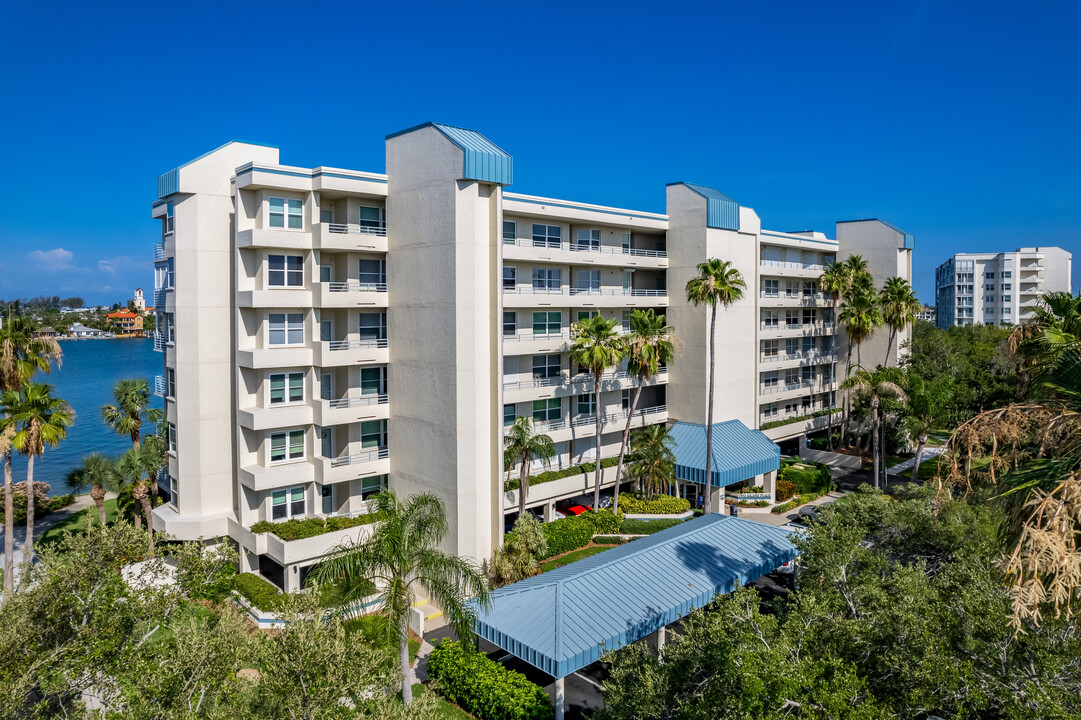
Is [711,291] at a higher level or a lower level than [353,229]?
lower

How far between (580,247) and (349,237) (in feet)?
50.5

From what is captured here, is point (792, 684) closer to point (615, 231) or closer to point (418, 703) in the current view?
point (418, 703)

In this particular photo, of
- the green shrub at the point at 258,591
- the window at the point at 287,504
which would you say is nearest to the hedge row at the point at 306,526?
the window at the point at 287,504

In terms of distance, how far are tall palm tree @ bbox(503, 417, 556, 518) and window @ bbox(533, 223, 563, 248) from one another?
10.9 metres

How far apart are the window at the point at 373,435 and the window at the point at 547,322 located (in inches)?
433

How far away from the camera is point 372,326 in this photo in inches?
1264

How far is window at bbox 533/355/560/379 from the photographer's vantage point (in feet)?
128

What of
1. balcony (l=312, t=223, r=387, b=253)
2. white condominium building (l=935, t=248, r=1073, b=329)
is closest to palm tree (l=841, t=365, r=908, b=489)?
balcony (l=312, t=223, r=387, b=253)

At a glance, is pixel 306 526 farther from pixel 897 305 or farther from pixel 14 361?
pixel 897 305

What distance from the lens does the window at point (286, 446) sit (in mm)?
30328

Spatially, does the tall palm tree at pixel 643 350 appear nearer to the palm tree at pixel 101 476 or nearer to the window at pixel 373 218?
the window at pixel 373 218

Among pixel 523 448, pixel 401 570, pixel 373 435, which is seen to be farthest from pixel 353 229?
pixel 401 570

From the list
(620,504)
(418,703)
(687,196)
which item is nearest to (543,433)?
(620,504)

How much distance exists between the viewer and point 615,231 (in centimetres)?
4259
